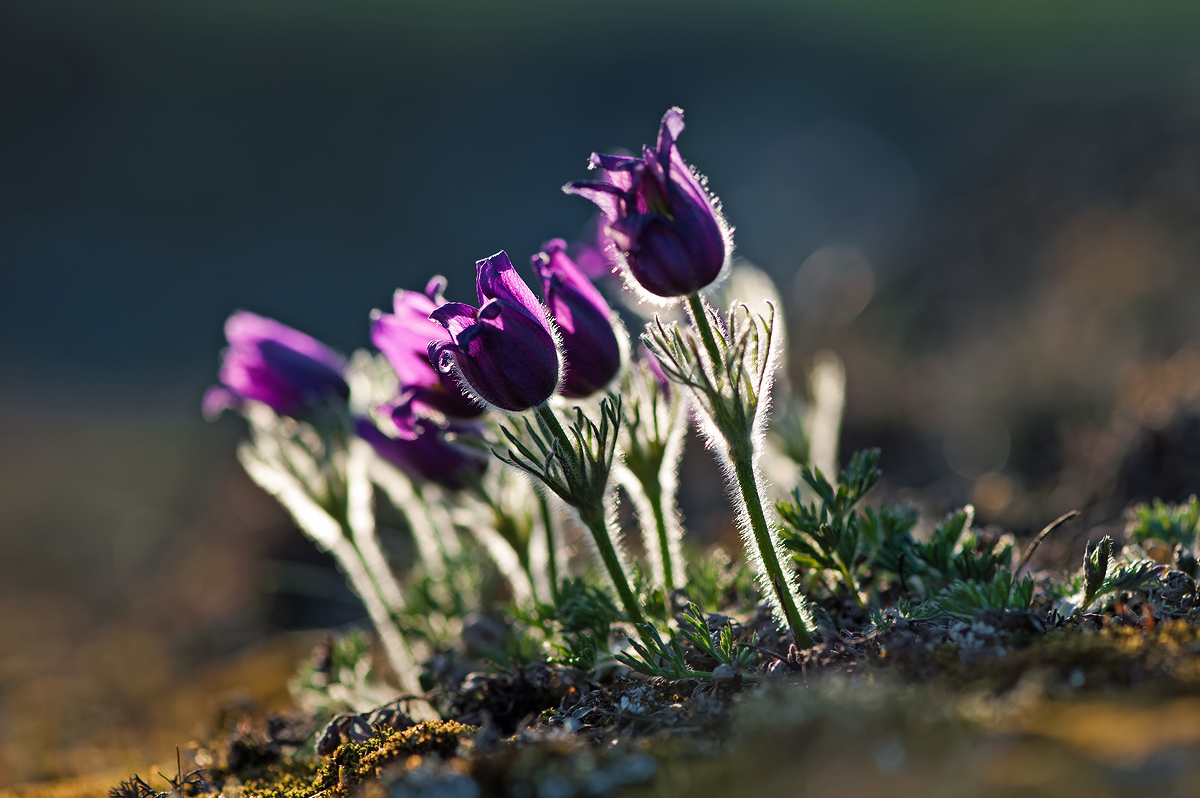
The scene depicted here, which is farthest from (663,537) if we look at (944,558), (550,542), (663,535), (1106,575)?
(1106,575)

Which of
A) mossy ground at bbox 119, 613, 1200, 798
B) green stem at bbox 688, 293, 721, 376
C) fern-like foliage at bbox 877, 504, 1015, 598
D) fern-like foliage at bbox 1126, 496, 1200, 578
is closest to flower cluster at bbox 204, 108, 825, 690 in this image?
green stem at bbox 688, 293, 721, 376

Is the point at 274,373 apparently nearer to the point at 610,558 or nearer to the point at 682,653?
the point at 610,558

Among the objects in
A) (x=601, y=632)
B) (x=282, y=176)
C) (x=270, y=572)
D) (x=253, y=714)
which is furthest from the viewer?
(x=282, y=176)

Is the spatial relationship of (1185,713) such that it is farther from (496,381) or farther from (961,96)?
(961,96)

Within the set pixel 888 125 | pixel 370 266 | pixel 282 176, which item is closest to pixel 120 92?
pixel 282 176

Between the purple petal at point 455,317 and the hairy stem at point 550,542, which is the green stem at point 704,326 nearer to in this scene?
the purple petal at point 455,317

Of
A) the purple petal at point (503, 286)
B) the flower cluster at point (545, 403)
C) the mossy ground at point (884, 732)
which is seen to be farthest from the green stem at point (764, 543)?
the purple petal at point (503, 286)

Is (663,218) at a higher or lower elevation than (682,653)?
higher
